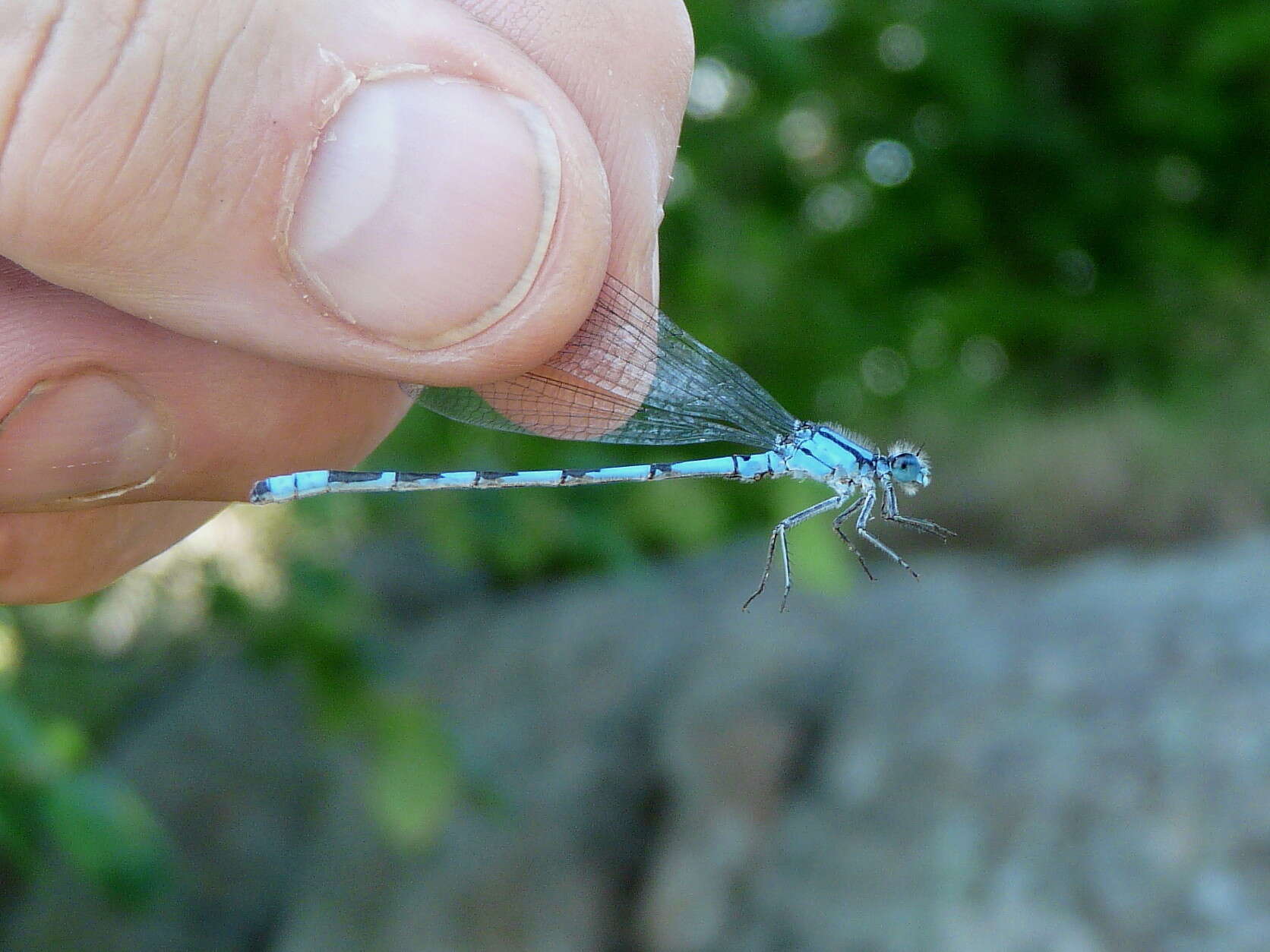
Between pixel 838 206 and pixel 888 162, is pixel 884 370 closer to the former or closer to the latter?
pixel 838 206

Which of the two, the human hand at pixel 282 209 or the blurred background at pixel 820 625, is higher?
the human hand at pixel 282 209

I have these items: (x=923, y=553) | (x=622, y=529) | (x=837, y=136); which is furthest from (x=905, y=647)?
(x=837, y=136)

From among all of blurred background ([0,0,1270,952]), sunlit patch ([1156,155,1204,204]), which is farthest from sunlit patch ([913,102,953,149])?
sunlit patch ([1156,155,1204,204])

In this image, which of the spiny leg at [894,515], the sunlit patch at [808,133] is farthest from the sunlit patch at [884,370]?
the spiny leg at [894,515]

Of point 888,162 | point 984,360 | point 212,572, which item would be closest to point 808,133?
point 888,162

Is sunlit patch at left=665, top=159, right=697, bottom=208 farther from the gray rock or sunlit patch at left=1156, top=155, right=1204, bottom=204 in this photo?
sunlit patch at left=1156, top=155, right=1204, bottom=204

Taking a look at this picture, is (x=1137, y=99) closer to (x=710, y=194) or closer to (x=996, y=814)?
(x=710, y=194)

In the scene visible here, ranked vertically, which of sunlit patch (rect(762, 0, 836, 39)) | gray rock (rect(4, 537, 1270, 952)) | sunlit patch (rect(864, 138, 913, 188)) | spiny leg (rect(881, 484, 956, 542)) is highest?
sunlit patch (rect(762, 0, 836, 39))

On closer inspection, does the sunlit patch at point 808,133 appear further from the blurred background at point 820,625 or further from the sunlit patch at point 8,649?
the sunlit patch at point 8,649
